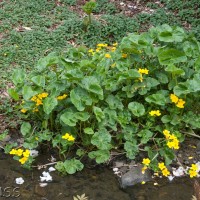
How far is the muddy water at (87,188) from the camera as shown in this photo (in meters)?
3.56

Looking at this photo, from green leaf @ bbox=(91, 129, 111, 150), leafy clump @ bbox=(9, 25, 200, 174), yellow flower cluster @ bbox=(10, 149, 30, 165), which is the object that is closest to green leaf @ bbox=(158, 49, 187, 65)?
leafy clump @ bbox=(9, 25, 200, 174)

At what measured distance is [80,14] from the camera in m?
5.93

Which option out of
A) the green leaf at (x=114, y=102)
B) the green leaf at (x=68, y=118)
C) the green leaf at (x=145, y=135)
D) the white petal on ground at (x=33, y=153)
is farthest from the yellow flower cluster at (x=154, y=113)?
the white petal on ground at (x=33, y=153)

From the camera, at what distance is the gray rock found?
364 cm

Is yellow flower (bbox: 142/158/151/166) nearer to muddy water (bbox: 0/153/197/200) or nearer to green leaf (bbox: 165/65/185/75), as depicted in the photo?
muddy water (bbox: 0/153/197/200)

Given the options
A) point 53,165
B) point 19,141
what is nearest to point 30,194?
point 53,165

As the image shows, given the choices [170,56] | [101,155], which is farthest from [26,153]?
[170,56]

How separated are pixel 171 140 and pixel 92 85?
0.81m

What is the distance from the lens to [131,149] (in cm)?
371

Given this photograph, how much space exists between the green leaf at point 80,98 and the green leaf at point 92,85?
0.19 feet

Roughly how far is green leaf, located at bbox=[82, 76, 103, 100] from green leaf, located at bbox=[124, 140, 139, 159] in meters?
0.46

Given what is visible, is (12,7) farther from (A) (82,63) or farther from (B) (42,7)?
(A) (82,63)

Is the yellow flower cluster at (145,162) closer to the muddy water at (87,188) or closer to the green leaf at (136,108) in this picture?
the muddy water at (87,188)

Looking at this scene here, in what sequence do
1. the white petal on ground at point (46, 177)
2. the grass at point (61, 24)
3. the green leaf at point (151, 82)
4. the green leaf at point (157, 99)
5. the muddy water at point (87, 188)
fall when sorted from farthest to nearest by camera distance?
1. the grass at point (61, 24)
2. the green leaf at point (151, 82)
3. the green leaf at point (157, 99)
4. the white petal on ground at point (46, 177)
5. the muddy water at point (87, 188)
